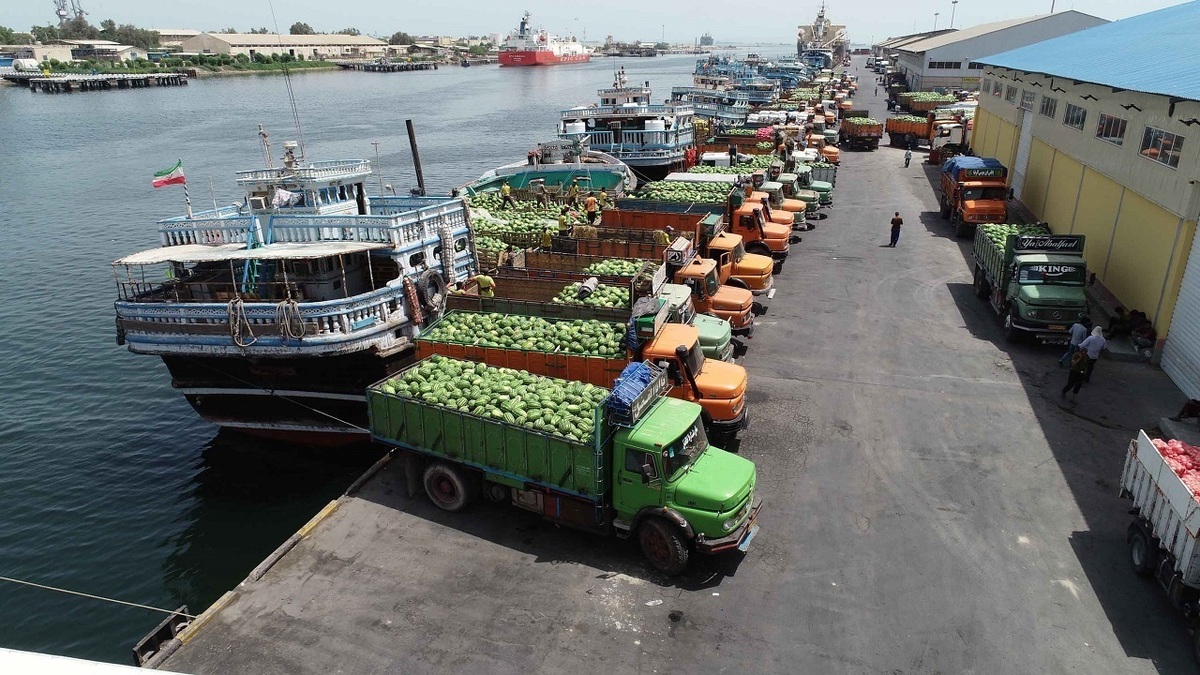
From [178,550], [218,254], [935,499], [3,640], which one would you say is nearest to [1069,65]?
[935,499]

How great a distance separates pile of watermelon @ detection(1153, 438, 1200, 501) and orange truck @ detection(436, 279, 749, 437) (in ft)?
23.9

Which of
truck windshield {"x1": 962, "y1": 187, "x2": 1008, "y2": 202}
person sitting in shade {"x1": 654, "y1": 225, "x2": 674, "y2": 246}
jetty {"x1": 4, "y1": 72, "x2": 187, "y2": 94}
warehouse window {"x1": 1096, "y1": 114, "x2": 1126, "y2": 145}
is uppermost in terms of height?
jetty {"x1": 4, "y1": 72, "x2": 187, "y2": 94}

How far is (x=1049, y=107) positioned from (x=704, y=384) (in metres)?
29.9

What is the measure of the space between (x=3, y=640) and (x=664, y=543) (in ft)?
→ 43.2

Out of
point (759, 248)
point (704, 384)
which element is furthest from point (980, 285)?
point (704, 384)

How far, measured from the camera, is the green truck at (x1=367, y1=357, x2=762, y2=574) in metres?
11.5

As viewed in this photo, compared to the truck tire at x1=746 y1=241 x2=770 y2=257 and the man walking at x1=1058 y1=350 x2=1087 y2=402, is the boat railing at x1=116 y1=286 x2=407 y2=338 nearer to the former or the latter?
the truck tire at x1=746 y1=241 x2=770 y2=257

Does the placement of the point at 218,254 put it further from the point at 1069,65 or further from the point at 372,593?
the point at 1069,65

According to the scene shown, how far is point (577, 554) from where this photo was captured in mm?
12539

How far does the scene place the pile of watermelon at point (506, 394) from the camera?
12.4m

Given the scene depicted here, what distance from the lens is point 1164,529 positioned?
1078 centimetres

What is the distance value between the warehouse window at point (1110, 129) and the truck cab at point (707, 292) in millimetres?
15487

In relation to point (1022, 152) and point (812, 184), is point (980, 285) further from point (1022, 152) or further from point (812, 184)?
point (1022, 152)

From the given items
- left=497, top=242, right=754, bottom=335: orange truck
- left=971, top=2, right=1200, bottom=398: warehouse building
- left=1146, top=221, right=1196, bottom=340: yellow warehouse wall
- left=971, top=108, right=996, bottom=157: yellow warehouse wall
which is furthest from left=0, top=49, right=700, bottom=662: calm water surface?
left=971, top=108, right=996, bottom=157: yellow warehouse wall
